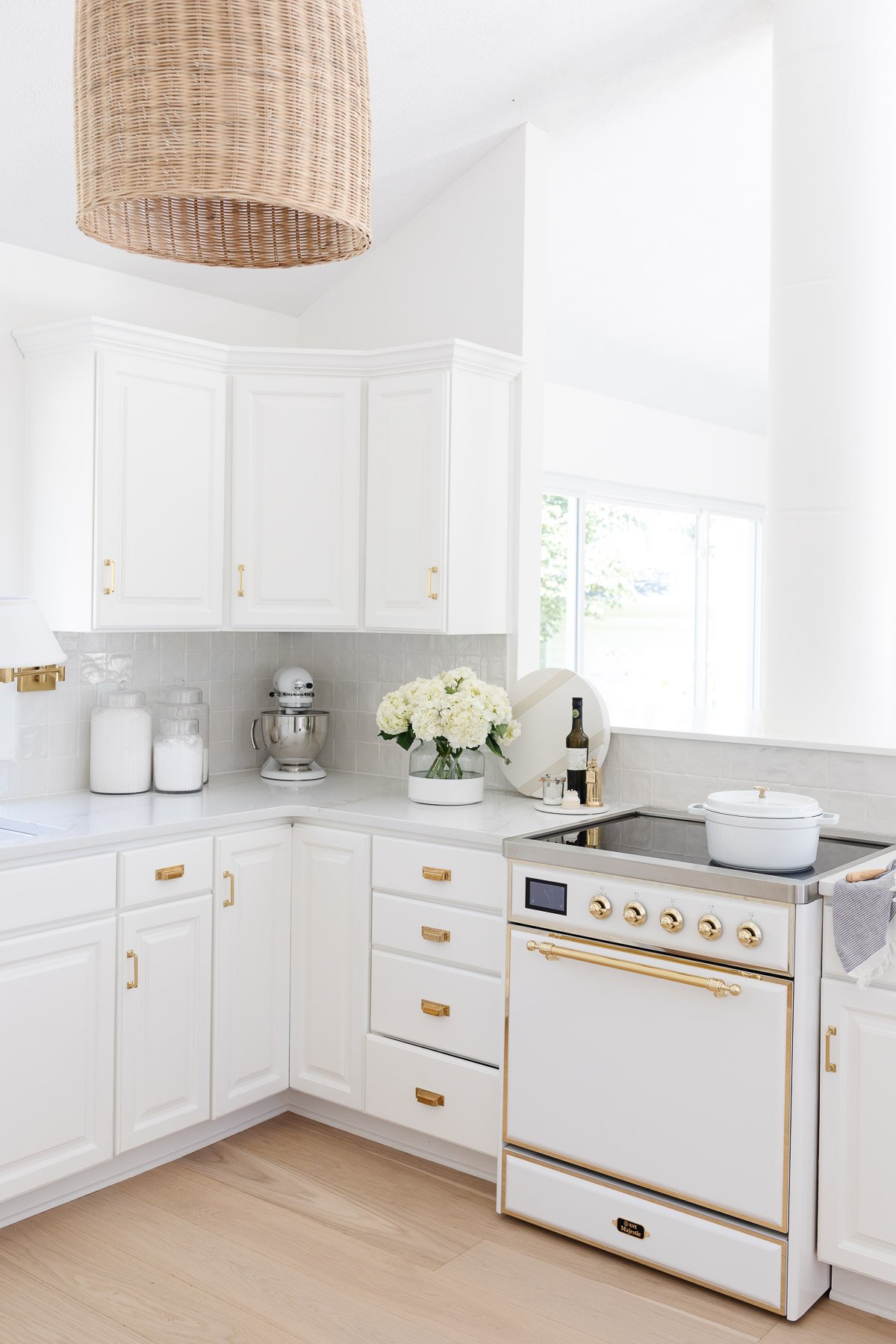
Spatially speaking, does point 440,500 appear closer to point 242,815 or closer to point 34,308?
point 242,815

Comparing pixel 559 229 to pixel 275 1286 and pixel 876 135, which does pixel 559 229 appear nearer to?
pixel 876 135

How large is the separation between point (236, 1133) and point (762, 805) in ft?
5.76

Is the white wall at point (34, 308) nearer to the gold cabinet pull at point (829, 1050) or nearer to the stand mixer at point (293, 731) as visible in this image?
the stand mixer at point (293, 731)

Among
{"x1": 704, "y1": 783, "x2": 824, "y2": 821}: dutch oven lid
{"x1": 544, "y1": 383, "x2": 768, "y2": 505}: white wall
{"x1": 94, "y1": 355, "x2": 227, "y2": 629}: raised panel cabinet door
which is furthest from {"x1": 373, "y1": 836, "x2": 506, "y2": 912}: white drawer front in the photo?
{"x1": 544, "y1": 383, "x2": 768, "y2": 505}: white wall

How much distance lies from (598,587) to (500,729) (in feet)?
10.3

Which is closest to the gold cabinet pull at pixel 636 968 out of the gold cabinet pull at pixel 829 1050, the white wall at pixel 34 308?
the gold cabinet pull at pixel 829 1050

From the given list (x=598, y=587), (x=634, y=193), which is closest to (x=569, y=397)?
(x=598, y=587)

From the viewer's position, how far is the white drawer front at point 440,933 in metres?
2.92

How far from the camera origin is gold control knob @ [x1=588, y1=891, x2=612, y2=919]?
2.63m

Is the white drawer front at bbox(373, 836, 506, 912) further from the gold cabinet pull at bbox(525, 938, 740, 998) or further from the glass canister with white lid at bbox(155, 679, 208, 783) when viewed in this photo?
the glass canister with white lid at bbox(155, 679, 208, 783)

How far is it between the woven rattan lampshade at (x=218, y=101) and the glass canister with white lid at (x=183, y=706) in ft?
7.48

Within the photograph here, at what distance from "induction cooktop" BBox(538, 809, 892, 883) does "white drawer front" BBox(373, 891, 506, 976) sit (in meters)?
0.28

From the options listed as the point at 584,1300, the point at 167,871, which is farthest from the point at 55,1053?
the point at 584,1300

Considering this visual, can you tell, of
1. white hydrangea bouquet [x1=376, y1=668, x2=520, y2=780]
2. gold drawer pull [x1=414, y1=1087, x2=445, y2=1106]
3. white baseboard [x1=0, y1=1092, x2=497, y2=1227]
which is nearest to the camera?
white baseboard [x1=0, y1=1092, x2=497, y2=1227]
